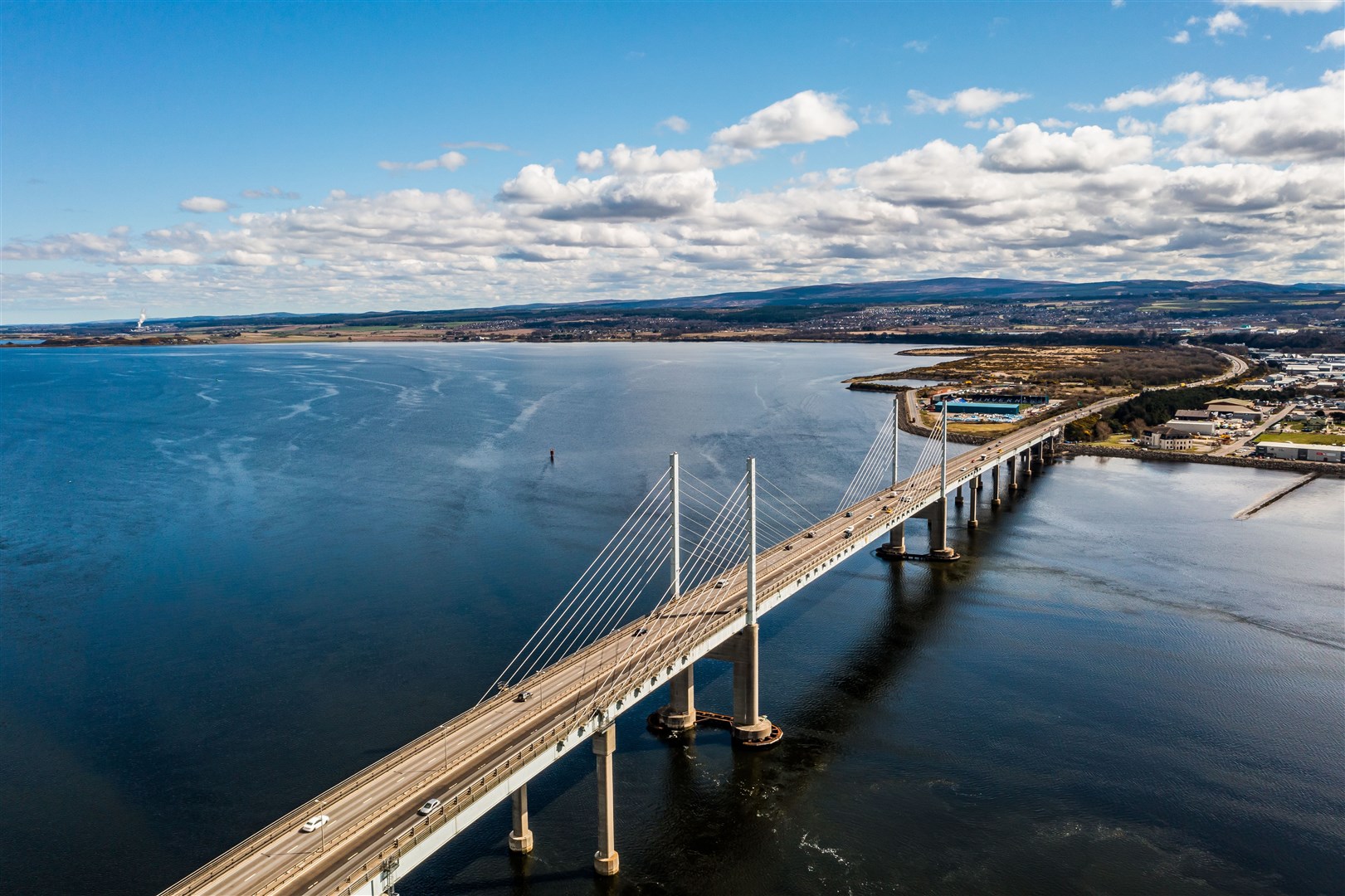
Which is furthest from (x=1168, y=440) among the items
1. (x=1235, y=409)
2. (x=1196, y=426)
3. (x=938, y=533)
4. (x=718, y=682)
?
(x=718, y=682)

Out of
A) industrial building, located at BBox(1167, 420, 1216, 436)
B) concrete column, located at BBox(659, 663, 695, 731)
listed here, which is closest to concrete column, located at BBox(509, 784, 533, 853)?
concrete column, located at BBox(659, 663, 695, 731)

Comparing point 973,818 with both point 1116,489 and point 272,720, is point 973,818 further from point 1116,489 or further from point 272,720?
point 1116,489

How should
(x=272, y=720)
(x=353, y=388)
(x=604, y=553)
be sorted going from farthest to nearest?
(x=353, y=388)
(x=604, y=553)
(x=272, y=720)

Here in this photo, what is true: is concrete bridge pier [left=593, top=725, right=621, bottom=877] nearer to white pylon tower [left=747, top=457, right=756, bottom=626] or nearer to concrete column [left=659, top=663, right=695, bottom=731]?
concrete column [left=659, top=663, right=695, bottom=731]

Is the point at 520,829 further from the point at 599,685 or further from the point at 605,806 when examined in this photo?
the point at 599,685

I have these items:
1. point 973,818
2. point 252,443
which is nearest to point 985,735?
point 973,818
